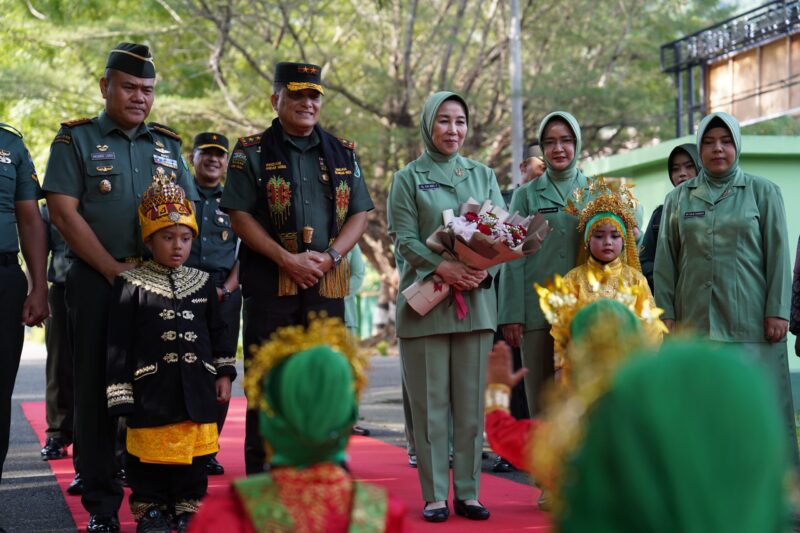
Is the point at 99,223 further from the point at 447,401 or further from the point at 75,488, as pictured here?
the point at 447,401

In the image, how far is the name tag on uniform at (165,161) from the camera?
574 centimetres

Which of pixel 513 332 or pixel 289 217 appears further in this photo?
pixel 513 332

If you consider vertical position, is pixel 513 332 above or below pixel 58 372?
above

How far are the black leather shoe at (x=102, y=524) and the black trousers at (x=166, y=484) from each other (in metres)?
0.22

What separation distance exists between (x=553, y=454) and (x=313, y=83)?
3.87 metres

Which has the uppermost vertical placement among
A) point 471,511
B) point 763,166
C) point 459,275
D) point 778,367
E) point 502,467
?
point 763,166

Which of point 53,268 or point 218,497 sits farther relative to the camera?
point 53,268

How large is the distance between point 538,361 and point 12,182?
2965 mm

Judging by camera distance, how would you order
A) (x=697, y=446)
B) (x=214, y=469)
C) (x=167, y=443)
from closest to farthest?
(x=697, y=446) < (x=167, y=443) < (x=214, y=469)

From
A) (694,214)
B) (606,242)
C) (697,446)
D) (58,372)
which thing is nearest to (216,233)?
(58,372)

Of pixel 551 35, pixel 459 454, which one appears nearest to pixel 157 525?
pixel 459 454

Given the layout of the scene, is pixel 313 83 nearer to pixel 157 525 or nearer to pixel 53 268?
pixel 157 525

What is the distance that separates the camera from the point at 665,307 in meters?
6.29

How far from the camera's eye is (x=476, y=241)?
5.68 metres
